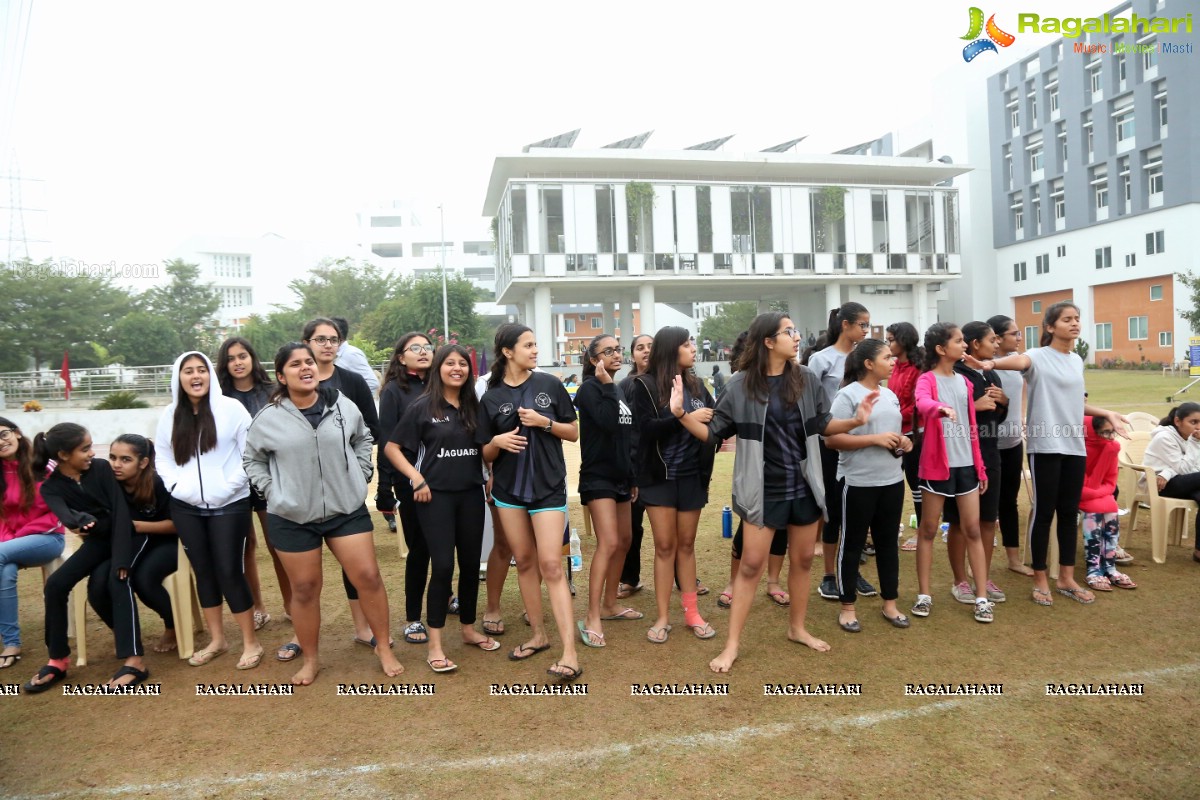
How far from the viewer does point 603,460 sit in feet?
14.6

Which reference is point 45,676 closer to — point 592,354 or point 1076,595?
point 592,354

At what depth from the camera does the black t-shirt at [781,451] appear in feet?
13.4

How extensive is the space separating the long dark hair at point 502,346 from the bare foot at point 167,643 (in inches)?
103

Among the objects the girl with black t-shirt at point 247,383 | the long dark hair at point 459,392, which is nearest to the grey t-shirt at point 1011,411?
the long dark hair at point 459,392

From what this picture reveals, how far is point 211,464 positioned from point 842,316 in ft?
13.7

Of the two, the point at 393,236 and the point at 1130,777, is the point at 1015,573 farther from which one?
the point at 393,236

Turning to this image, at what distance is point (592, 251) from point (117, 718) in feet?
94.1

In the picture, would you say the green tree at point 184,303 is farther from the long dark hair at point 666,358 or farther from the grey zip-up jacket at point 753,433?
the grey zip-up jacket at point 753,433

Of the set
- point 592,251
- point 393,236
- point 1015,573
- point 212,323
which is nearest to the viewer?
point 1015,573

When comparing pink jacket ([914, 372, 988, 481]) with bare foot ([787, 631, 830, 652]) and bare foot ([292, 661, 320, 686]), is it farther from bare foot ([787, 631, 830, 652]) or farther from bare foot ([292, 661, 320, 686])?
bare foot ([292, 661, 320, 686])

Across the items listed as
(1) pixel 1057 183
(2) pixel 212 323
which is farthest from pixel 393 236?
(1) pixel 1057 183

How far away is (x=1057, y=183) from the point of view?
4312 cm

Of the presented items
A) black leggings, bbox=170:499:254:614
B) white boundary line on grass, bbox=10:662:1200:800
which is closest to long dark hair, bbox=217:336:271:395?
black leggings, bbox=170:499:254:614

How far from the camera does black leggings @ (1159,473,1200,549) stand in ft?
18.4
